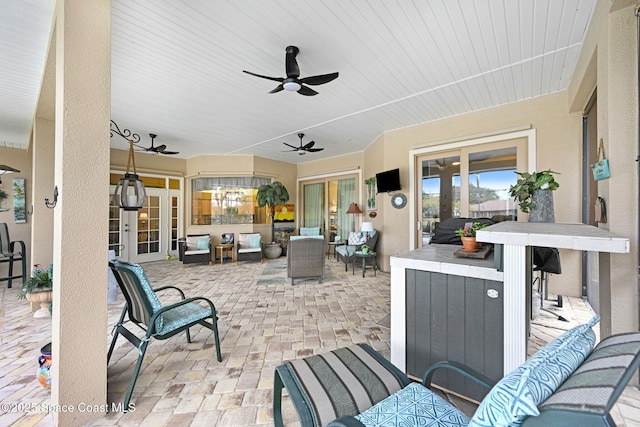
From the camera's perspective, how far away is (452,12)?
219 cm

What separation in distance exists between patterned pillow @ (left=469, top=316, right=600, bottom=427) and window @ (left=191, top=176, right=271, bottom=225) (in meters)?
7.10

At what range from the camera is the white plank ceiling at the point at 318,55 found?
216 centimetres

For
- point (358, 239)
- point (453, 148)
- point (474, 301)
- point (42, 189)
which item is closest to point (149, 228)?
point (42, 189)

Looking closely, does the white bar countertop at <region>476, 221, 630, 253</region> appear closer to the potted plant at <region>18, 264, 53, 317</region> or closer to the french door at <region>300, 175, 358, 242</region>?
the potted plant at <region>18, 264, 53, 317</region>

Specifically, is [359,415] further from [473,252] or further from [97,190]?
[97,190]

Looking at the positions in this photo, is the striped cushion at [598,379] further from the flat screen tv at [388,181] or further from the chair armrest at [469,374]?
the flat screen tv at [388,181]

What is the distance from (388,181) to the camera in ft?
16.8

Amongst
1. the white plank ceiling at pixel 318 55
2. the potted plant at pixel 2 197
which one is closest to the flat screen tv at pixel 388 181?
the white plank ceiling at pixel 318 55

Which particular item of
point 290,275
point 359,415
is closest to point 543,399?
point 359,415

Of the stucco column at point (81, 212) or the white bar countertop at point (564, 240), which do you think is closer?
the white bar countertop at point (564, 240)

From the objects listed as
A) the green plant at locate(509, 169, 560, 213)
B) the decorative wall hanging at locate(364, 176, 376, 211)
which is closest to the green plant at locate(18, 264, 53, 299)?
the green plant at locate(509, 169, 560, 213)

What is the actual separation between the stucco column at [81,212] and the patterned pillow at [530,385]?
6.44 feet

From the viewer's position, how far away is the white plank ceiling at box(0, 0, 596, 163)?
2156mm

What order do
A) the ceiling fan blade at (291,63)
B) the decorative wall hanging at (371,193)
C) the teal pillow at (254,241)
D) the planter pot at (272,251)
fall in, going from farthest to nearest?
the planter pot at (272,251) < the teal pillow at (254,241) < the decorative wall hanging at (371,193) < the ceiling fan blade at (291,63)
